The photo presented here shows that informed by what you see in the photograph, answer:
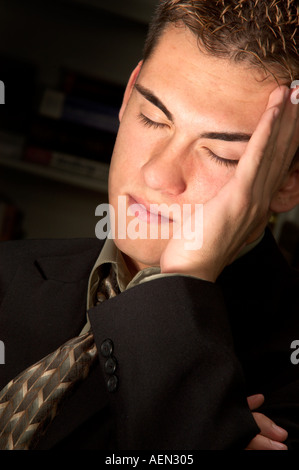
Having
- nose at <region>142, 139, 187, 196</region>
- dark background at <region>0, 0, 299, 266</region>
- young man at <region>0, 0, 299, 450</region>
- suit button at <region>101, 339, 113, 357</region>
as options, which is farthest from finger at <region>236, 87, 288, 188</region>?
dark background at <region>0, 0, 299, 266</region>

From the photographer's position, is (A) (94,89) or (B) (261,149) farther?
(A) (94,89)

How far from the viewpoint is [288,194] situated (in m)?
1.16

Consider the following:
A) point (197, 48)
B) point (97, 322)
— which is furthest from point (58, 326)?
point (197, 48)

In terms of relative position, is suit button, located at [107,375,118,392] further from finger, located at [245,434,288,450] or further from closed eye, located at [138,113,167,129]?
closed eye, located at [138,113,167,129]

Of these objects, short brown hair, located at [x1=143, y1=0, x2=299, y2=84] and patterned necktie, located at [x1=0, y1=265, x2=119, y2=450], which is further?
short brown hair, located at [x1=143, y1=0, x2=299, y2=84]

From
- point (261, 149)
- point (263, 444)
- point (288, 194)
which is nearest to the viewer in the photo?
point (263, 444)

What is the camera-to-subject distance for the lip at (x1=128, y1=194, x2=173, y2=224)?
1.04 metres

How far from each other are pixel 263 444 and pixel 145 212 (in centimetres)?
43

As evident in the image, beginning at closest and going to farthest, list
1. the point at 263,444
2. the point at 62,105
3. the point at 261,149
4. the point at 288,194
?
the point at 263,444 → the point at 261,149 → the point at 288,194 → the point at 62,105

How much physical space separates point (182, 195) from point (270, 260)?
25 cm

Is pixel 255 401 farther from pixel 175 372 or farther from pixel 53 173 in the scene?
pixel 53 173

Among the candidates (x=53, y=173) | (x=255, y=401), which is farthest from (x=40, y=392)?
(x=53, y=173)

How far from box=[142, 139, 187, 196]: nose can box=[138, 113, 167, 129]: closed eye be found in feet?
0.16
